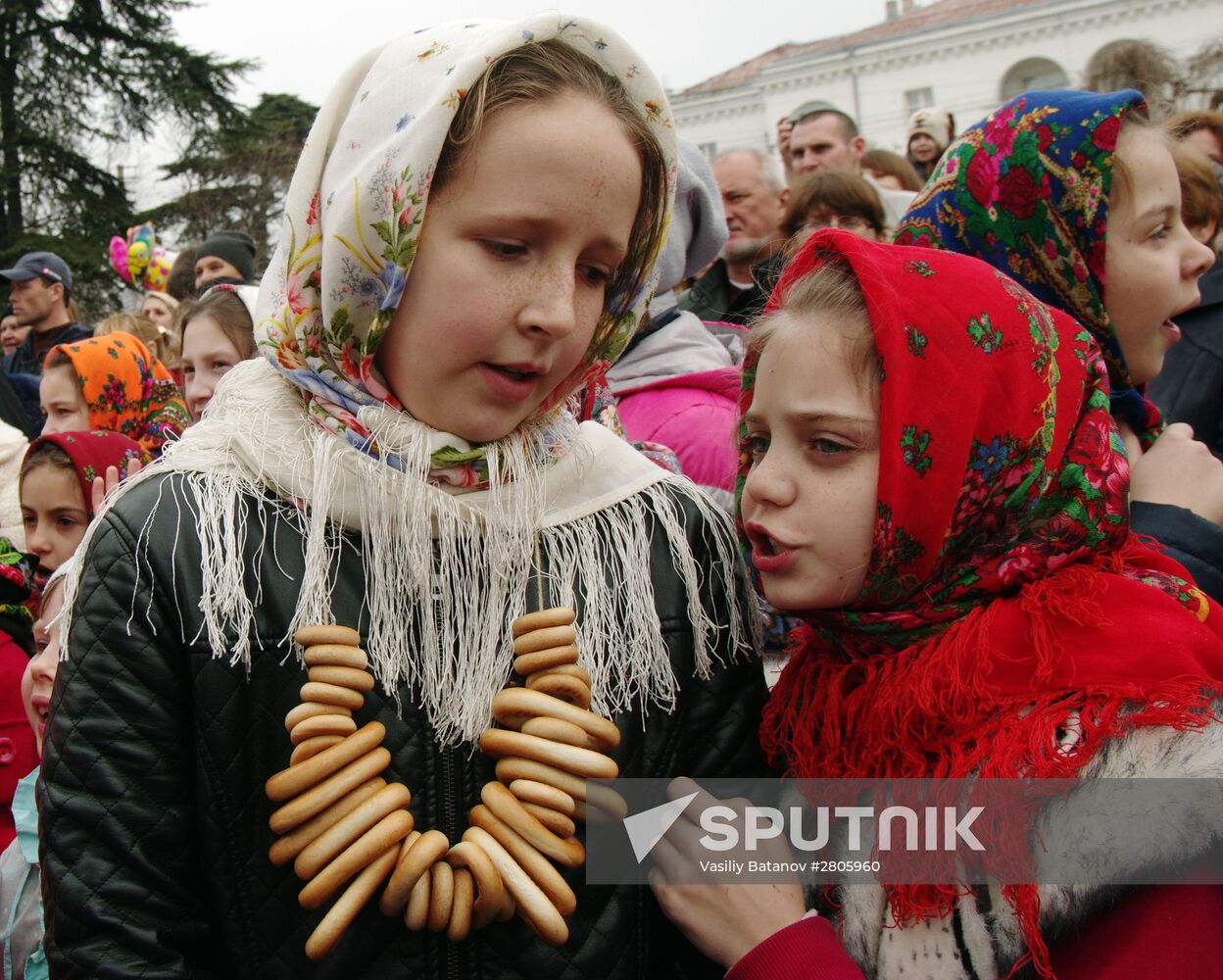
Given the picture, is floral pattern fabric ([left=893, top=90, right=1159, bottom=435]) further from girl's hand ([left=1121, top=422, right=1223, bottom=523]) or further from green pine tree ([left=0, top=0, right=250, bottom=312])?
green pine tree ([left=0, top=0, right=250, bottom=312])

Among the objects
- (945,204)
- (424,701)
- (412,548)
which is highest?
(945,204)

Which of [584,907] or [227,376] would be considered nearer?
[584,907]

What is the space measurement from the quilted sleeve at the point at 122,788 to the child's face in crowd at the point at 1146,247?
1.68 m

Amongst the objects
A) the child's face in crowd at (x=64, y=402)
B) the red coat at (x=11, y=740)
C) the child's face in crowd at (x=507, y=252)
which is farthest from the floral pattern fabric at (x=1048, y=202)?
the child's face in crowd at (x=64, y=402)

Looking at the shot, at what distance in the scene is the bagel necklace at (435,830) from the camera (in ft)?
4.35

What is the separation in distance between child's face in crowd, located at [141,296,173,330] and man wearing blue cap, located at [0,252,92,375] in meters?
0.41

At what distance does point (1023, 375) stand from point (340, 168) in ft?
3.27

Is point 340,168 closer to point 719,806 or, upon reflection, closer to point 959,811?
point 719,806

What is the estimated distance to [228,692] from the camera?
138cm

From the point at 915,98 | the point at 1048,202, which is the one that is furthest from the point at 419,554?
the point at 915,98

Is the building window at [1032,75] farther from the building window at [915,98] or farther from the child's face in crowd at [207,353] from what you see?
the child's face in crowd at [207,353]

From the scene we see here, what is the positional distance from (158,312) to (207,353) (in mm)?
3873

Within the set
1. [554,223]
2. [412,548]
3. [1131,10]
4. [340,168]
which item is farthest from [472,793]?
[1131,10]

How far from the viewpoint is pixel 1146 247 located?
1.96m
